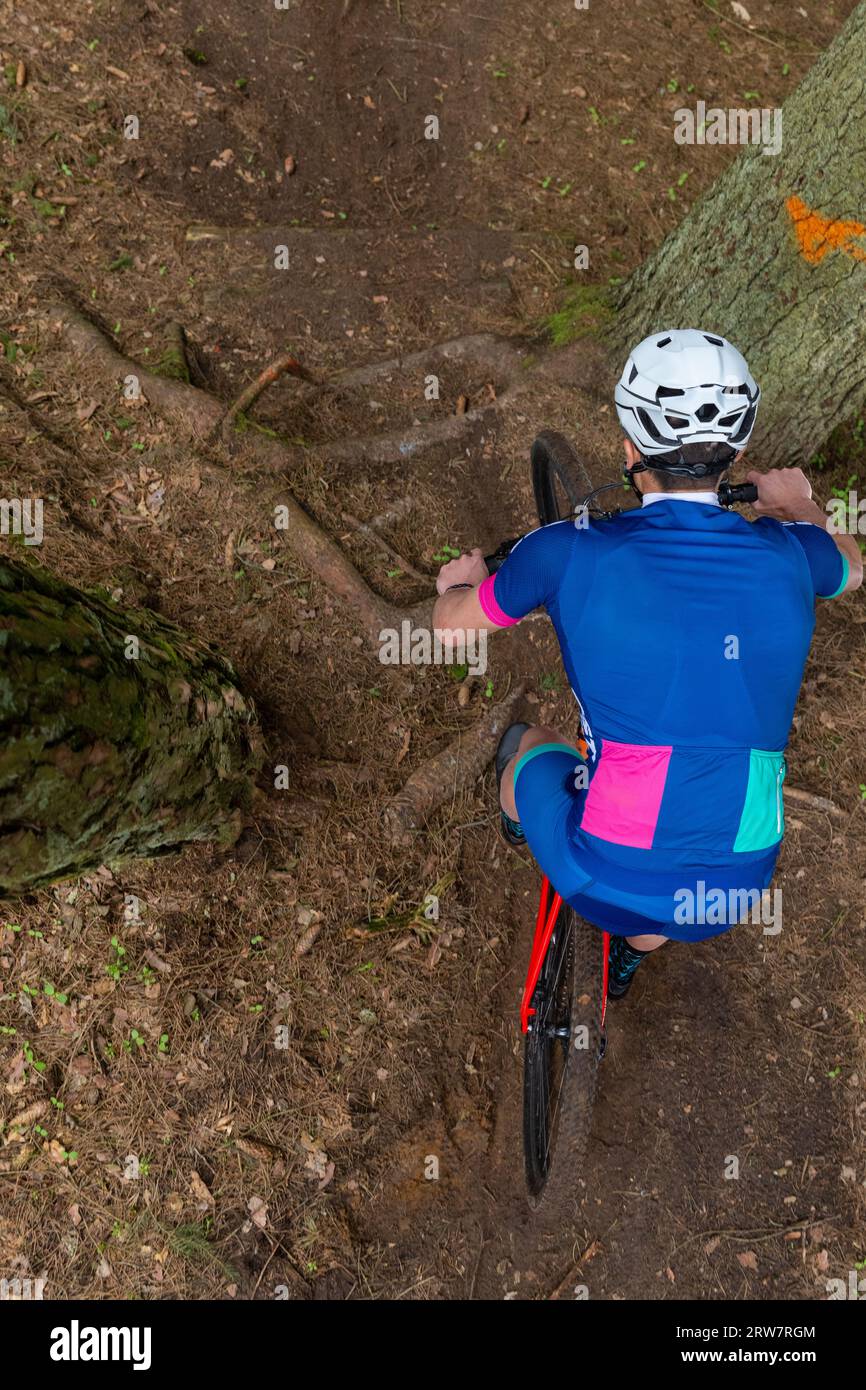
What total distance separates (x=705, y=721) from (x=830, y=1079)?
238 centimetres

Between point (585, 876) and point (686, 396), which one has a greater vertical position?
point (686, 396)

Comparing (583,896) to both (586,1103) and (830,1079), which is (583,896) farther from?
(830,1079)

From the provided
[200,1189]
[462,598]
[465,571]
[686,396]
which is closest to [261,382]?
[465,571]

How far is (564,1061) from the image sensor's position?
3004mm

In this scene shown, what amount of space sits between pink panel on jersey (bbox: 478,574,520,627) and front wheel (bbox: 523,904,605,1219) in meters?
1.12

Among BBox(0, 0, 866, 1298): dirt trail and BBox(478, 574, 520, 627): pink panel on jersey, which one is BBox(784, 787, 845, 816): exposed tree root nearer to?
BBox(0, 0, 866, 1298): dirt trail

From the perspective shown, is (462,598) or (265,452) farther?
(265,452)

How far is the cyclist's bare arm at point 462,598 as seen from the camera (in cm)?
281

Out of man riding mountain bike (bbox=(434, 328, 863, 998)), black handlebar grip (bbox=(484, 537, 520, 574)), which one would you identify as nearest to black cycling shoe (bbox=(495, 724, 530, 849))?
man riding mountain bike (bbox=(434, 328, 863, 998))

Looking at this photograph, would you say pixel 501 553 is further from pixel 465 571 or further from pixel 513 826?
pixel 513 826

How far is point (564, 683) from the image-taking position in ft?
13.9

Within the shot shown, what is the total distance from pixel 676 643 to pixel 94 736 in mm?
1692

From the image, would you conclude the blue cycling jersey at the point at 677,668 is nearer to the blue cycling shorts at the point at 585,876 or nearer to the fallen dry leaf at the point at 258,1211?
the blue cycling shorts at the point at 585,876

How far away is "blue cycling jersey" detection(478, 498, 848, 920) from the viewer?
2402 mm
